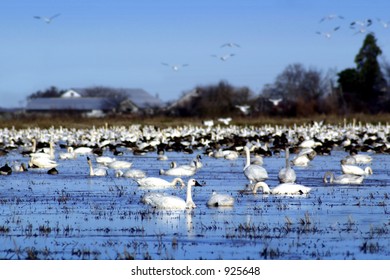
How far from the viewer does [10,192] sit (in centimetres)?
1991

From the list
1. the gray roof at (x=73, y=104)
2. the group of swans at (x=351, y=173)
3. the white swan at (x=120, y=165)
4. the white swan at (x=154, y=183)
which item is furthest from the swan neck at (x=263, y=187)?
the gray roof at (x=73, y=104)

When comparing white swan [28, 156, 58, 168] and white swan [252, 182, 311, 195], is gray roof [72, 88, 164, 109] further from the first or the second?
white swan [252, 182, 311, 195]

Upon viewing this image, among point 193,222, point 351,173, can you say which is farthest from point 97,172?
point 193,222

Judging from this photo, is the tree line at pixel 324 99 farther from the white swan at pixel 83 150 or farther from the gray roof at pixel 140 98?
the white swan at pixel 83 150

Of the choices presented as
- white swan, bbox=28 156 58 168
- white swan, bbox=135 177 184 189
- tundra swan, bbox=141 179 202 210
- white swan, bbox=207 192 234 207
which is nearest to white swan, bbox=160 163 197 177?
white swan, bbox=135 177 184 189

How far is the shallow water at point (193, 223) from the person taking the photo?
477 inches

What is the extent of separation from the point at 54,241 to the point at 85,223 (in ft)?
6.04

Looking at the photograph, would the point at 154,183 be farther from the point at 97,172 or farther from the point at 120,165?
the point at 120,165

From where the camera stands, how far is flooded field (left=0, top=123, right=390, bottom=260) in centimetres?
1212

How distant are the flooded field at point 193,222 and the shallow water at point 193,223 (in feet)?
0.04

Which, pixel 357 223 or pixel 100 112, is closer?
pixel 357 223

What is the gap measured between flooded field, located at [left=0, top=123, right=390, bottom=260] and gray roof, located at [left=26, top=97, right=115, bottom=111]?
88.3 meters
